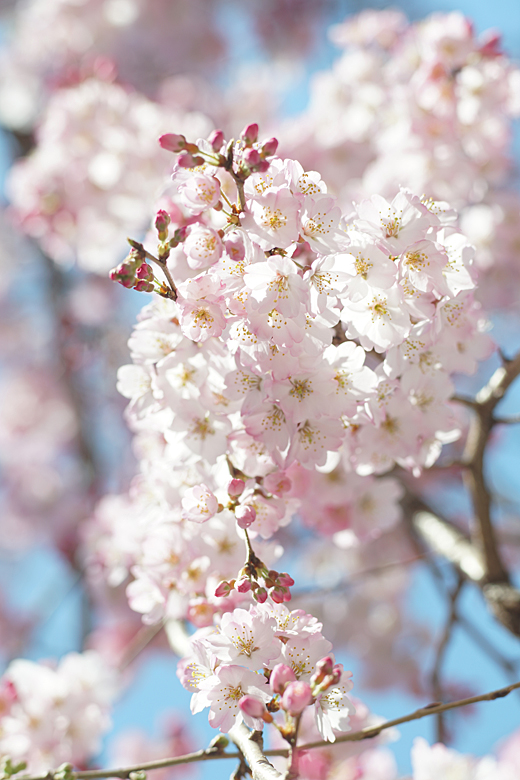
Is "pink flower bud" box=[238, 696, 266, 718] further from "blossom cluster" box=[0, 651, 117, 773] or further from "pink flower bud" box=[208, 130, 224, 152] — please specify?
"blossom cluster" box=[0, 651, 117, 773]

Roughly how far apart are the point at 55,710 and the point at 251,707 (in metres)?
1.19

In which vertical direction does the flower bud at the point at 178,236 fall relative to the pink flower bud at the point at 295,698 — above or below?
above

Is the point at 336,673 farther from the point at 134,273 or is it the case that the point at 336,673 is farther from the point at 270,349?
the point at 134,273

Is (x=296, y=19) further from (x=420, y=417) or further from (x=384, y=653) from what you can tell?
(x=420, y=417)

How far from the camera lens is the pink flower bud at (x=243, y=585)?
1.06m

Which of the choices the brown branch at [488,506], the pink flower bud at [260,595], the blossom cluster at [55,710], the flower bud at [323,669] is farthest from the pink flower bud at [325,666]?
the blossom cluster at [55,710]

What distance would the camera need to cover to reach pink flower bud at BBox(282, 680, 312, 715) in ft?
3.03

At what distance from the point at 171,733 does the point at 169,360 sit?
2687 millimetres

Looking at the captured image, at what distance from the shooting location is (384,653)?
409 cm

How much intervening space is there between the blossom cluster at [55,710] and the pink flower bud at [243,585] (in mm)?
1070

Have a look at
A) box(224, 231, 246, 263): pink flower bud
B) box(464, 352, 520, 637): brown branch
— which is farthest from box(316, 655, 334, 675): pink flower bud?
box(464, 352, 520, 637): brown branch

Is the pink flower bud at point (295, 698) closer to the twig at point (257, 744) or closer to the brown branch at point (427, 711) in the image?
the twig at point (257, 744)

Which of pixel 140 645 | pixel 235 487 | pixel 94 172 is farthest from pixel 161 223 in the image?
pixel 94 172

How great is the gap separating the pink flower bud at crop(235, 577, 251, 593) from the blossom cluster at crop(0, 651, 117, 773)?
3.51 ft
